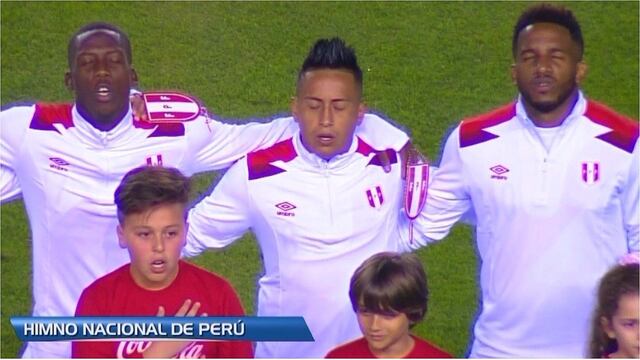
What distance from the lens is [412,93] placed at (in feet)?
13.7

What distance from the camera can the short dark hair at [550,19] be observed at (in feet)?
12.9

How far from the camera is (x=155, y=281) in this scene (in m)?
4.01

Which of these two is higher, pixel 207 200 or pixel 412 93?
pixel 412 93

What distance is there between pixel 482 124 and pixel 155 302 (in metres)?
1.18

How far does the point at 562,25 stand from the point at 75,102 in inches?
60.9

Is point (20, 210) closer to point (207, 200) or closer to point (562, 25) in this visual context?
point (207, 200)

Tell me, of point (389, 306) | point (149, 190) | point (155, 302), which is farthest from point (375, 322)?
point (149, 190)

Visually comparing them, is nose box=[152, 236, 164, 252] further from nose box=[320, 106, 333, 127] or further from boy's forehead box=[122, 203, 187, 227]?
nose box=[320, 106, 333, 127]

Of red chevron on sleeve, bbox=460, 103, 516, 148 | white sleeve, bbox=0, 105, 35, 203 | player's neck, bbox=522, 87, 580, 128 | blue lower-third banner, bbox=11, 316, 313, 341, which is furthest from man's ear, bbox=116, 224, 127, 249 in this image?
player's neck, bbox=522, 87, 580, 128

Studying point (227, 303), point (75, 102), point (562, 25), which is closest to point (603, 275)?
point (562, 25)

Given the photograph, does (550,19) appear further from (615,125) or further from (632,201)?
(632,201)

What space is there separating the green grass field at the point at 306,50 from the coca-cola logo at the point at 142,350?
210mm

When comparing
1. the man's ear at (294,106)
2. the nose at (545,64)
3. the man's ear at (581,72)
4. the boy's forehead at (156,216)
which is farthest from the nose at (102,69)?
the man's ear at (581,72)

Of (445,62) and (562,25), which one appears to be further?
(445,62)
